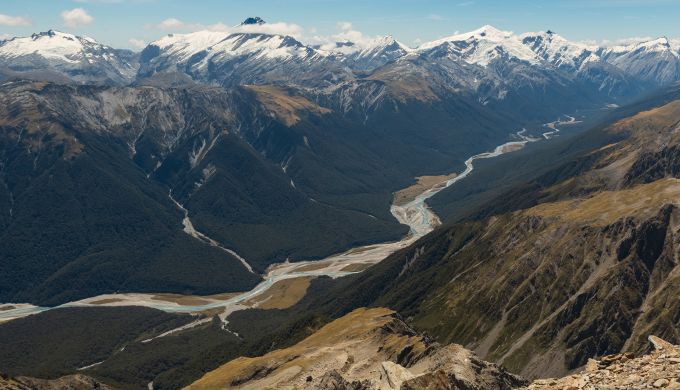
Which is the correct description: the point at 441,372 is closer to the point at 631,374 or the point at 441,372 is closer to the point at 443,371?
the point at 443,371

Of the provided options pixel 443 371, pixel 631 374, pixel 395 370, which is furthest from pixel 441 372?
pixel 631 374

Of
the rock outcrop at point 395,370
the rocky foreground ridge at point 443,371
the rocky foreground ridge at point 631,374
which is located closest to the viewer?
the rocky foreground ridge at point 631,374

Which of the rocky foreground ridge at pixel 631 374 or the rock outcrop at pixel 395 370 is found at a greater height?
the rocky foreground ridge at pixel 631 374

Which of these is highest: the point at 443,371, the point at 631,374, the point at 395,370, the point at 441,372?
the point at 631,374

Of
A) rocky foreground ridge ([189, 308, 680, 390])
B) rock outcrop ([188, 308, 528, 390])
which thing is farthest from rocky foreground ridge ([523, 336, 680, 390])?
rock outcrop ([188, 308, 528, 390])

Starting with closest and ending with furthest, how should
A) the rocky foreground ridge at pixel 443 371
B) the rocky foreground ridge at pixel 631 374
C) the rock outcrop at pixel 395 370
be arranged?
the rocky foreground ridge at pixel 631 374 < the rocky foreground ridge at pixel 443 371 < the rock outcrop at pixel 395 370

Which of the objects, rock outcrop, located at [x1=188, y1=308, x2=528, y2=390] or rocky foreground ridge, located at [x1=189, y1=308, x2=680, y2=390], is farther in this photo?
rock outcrop, located at [x1=188, y1=308, x2=528, y2=390]

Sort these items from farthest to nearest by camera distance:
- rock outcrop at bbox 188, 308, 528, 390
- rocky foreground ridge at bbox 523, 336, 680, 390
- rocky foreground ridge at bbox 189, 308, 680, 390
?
rock outcrop at bbox 188, 308, 528, 390 → rocky foreground ridge at bbox 189, 308, 680, 390 → rocky foreground ridge at bbox 523, 336, 680, 390

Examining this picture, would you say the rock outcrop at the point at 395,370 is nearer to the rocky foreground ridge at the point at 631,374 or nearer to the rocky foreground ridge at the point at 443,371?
the rocky foreground ridge at the point at 443,371

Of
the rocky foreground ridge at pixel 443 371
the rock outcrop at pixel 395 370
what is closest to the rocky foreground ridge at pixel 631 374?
the rocky foreground ridge at pixel 443 371

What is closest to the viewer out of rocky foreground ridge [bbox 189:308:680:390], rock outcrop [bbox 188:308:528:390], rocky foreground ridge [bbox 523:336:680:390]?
rocky foreground ridge [bbox 523:336:680:390]

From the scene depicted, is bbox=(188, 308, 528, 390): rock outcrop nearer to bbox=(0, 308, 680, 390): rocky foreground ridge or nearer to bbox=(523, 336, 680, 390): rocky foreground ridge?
bbox=(0, 308, 680, 390): rocky foreground ridge
